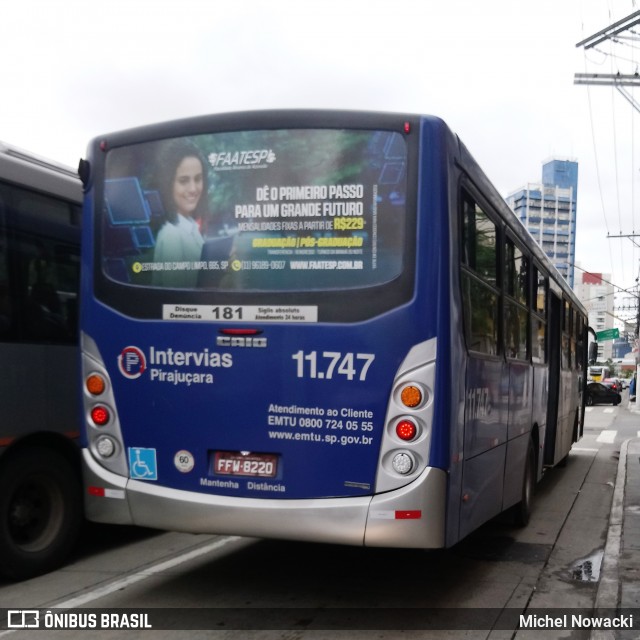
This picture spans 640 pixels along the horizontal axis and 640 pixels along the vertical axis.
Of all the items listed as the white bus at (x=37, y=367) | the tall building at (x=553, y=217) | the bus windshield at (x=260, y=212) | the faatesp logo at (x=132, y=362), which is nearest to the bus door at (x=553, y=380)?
the bus windshield at (x=260, y=212)

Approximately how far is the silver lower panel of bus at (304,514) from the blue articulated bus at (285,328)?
1cm

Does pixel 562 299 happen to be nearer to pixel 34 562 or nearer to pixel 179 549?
pixel 179 549

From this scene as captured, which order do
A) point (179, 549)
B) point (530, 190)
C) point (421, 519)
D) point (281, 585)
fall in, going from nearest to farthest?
point (421, 519)
point (281, 585)
point (179, 549)
point (530, 190)

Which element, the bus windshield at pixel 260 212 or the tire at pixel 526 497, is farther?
the tire at pixel 526 497

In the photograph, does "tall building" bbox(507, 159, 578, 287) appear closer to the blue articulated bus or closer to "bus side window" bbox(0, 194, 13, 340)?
"bus side window" bbox(0, 194, 13, 340)

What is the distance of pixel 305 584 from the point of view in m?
6.04

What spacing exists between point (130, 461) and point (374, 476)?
5.48 feet

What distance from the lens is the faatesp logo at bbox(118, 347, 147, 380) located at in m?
5.44

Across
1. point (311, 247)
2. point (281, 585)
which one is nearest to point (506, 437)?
point (281, 585)

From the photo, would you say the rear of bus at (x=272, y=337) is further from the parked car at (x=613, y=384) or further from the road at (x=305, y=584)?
the parked car at (x=613, y=384)

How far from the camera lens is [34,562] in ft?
20.2

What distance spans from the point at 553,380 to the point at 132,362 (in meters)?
7.38

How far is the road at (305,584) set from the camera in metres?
5.12

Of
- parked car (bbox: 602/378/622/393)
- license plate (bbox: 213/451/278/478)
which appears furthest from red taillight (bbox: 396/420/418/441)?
parked car (bbox: 602/378/622/393)
